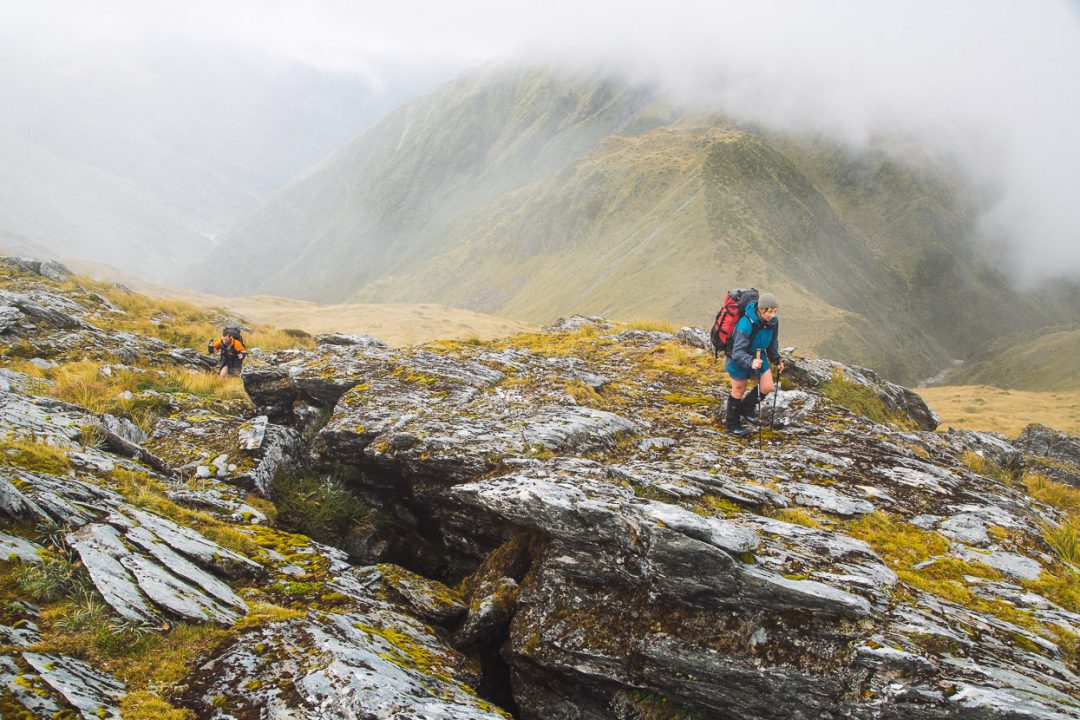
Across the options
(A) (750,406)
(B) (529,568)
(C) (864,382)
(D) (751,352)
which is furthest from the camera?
(C) (864,382)

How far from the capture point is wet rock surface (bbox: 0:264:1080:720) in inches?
226

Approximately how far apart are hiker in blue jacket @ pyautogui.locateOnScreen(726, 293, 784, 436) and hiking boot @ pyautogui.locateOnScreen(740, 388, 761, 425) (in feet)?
0.67

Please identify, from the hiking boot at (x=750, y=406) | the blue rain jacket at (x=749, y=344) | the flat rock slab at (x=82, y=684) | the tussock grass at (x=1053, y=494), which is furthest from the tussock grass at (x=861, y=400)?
the flat rock slab at (x=82, y=684)

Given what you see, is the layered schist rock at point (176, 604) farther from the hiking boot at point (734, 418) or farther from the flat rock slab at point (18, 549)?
the hiking boot at point (734, 418)

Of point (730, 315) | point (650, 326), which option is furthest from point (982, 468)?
point (650, 326)

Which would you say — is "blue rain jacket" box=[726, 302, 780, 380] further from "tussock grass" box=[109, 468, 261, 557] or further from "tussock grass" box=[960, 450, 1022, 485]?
"tussock grass" box=[109, 468, 261, 557]

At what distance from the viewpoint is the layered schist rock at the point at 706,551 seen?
6312 mm

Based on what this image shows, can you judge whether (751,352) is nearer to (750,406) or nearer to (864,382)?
(750,406)

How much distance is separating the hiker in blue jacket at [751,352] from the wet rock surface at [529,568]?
638 millimetres

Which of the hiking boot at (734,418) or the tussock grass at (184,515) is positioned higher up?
the hiking boot at (734,418)

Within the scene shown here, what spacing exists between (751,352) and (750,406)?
1.38 metres

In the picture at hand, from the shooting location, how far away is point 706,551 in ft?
23.4

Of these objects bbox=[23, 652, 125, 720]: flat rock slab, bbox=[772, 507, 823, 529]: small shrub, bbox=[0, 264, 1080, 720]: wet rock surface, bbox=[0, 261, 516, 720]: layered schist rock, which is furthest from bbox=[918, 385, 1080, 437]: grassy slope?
bbox=[23, 652, 125, 720]: flat rock slab

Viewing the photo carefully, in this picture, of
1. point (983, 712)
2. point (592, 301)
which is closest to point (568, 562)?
point (983, 712)
